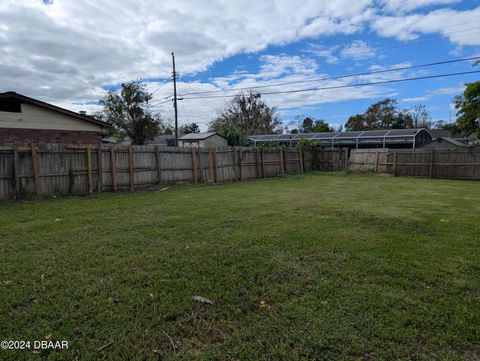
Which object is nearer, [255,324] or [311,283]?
[255,324]

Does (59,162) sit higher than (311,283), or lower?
higher

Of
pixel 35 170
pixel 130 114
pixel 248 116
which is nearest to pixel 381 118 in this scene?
pixel 248 116

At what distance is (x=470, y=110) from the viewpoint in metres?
20.0

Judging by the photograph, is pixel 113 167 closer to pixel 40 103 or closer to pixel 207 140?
pixel 40 103

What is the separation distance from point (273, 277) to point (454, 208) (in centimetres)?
623

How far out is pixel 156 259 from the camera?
12.6 ft

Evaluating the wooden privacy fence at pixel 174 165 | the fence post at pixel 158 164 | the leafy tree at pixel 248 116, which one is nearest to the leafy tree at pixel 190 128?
the leafy tree at pixel 248 116

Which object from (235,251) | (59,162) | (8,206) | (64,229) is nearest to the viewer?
(235,251)

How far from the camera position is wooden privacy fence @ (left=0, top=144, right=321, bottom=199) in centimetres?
820

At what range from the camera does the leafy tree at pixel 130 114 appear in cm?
2556

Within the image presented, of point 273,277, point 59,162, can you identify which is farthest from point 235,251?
point 59,162

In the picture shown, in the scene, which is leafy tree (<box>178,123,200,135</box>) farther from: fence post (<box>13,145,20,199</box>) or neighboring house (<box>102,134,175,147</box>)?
fence post (<box>13,145,20,199</box>)

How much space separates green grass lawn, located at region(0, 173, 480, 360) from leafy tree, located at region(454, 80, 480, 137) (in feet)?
58.6

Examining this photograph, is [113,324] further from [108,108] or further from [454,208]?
[108,108]
